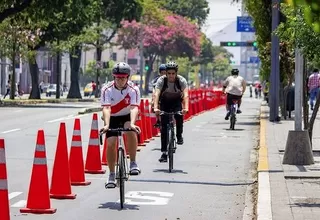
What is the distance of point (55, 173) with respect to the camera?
11.1 meters

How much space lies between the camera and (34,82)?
58.9 meters

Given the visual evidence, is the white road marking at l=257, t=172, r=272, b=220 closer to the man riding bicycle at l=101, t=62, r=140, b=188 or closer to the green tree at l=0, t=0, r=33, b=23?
the man riding bicycle at l=101, t=62, r=140, b=188

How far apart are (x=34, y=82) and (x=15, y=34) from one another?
666 centimetres

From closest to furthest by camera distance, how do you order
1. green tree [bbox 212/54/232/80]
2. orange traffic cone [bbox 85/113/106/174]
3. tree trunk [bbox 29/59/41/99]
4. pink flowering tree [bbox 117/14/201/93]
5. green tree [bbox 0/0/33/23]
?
orange traffic cone [bbox 85/113/106/174] < green tree [bbox 0/0/33/23] < tree trunk [bbox 29/59/41/99] < pink flowering tree [bbox 117/14/201/93] < green tree [bbox 212/54/232/80]

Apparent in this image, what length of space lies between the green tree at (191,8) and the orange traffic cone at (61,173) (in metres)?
88.2

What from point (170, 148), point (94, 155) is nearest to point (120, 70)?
point (94, 155)

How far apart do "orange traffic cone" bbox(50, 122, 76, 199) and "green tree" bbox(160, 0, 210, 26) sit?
88.2 m

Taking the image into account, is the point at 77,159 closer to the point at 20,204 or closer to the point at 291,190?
the point at 20,204

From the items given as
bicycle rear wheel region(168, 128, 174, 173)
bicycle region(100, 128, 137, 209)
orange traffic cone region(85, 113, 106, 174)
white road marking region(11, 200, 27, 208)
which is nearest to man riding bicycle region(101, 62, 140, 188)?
bicycle region(100, 128, 137, 209)

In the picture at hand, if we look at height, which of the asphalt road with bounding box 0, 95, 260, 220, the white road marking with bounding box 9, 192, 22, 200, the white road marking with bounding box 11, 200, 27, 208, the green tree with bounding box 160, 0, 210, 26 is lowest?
the asphalt road with bounding box 0, 95, 260, 220

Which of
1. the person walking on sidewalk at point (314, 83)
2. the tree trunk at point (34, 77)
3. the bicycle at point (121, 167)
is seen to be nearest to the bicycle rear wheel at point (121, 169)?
the bicycle at point (121, 167)

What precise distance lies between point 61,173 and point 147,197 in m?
1.29

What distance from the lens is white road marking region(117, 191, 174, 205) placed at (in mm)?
11273

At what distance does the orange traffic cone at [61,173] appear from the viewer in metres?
11.1
